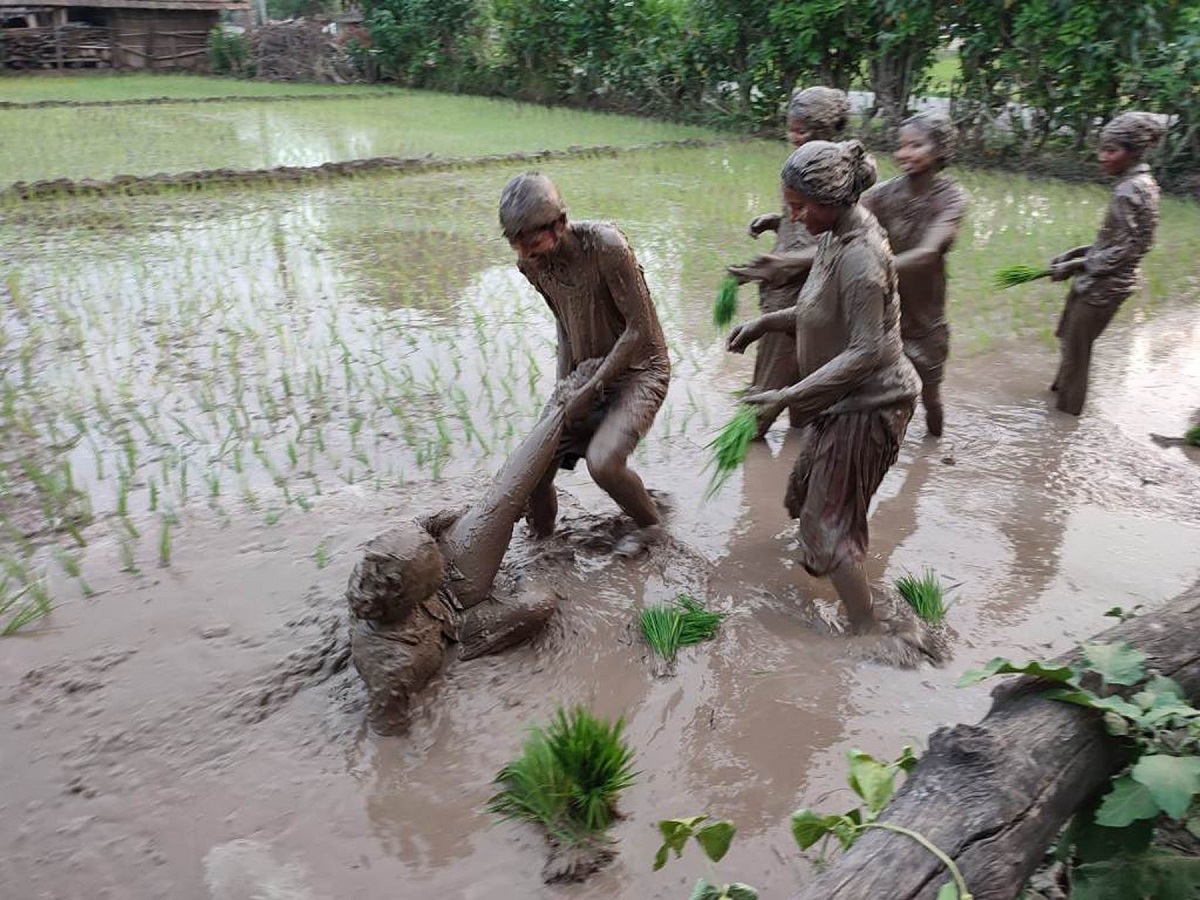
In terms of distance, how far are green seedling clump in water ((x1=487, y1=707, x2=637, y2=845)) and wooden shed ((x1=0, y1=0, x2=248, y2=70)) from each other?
25016 mm

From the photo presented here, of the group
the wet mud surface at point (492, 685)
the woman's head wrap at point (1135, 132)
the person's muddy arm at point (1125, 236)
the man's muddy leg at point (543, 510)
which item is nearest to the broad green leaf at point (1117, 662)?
the wet mud surface at point (492, 685)

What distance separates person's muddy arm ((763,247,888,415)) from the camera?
9.35ft

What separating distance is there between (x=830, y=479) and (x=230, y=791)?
207 centimetres

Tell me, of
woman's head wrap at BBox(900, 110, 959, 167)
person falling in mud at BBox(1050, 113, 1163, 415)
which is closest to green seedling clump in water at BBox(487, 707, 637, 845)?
woman's head wrap at BBox(900, 110, 959, 167)

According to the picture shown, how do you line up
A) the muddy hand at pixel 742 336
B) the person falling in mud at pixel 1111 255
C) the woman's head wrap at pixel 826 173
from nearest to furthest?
1. the woman's head wrap at pixel 826 173
2. the muddy hand at pixel 742 336
3. the person falling in mud at pixel 1111 255

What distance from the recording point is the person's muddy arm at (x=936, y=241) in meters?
4.13

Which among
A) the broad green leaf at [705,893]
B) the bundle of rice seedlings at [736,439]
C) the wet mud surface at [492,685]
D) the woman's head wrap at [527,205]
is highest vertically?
the woman's head wrap at [527,205]

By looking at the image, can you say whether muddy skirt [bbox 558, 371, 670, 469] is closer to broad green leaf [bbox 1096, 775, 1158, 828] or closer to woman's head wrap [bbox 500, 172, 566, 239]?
woman's head wrap [bbox 500, 172, 566, 239]

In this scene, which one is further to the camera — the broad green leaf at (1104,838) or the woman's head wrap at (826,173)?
the woman's head wrap at (826,173)

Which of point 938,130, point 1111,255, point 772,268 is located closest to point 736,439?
point 772,268

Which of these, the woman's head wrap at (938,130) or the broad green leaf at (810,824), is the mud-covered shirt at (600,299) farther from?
the broad green leaf at (810,824)

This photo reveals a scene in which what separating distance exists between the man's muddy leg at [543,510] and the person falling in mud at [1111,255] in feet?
10.1

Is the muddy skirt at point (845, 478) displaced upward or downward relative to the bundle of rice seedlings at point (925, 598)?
upward

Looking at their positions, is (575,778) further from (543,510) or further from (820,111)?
(820,111)
